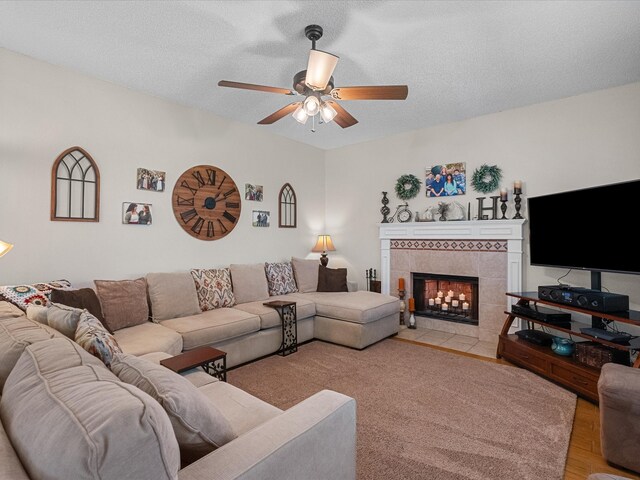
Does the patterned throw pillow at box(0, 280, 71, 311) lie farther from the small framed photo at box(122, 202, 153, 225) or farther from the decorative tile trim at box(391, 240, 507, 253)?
the decorative tile trim at box(391, 240, 507, 253)

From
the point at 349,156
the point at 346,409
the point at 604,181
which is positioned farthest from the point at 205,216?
the point at 604,181

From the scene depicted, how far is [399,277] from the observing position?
4.94m

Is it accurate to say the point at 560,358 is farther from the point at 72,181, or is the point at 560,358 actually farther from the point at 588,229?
the point at 72,181

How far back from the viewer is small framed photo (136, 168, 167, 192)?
3.54 metres

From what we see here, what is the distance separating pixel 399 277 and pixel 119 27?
418 cm

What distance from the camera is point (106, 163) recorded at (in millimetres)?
3289

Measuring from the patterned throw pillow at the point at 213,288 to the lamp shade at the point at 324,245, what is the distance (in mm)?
1793

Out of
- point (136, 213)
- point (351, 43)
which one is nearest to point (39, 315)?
point (136, 213)

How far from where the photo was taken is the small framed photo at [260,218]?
4684 mm

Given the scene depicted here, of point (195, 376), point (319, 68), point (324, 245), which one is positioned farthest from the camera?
point (324, 245)

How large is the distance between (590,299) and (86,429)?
11.0 ft

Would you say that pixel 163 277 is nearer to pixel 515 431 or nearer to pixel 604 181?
pixel 515 431

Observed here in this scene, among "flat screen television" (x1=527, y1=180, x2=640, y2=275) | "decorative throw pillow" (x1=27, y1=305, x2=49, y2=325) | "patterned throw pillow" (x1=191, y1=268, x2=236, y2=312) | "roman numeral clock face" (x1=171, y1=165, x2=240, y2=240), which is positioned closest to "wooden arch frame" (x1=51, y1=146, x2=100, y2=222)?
"roman numeral clock face" (x1=171, y1=165, x2=240, y2=240)

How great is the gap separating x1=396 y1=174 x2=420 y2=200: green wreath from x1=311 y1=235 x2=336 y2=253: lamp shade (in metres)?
1.32
